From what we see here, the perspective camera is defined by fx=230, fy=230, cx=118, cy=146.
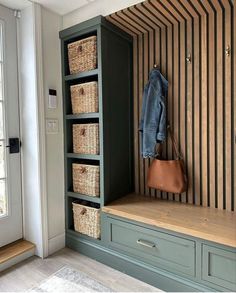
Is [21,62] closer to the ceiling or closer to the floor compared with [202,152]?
closer to the ceiling

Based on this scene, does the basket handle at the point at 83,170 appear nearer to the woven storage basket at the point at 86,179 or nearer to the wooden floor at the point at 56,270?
the woven storage basket at the point at 86,179

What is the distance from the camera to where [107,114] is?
2.06 metres

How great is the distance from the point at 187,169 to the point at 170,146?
263 millimetres

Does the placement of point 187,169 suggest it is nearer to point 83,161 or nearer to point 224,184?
point 224,184

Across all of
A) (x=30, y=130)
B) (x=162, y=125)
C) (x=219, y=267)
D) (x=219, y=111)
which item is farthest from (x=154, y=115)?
(x=219, y=267)

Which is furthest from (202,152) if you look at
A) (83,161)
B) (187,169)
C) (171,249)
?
(83,161)

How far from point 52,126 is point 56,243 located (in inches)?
45.2

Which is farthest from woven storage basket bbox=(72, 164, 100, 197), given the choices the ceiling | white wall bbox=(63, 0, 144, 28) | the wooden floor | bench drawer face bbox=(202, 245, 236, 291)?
the ceiling

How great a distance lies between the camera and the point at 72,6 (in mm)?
2078

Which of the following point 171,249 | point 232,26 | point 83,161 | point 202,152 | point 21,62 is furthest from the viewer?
point 83,161

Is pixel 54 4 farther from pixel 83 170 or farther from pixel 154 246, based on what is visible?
pixel 154 246

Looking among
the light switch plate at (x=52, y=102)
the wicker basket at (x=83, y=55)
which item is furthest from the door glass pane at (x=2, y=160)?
the wicker basket at (x=83, y=55)

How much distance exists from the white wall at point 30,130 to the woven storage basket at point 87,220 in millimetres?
337

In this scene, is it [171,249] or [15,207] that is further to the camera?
[15,207]
